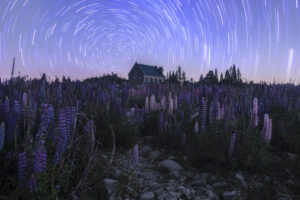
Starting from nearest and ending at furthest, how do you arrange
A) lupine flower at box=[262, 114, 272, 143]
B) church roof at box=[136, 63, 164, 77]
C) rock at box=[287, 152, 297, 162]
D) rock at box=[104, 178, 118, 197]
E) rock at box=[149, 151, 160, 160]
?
rock at box=[104, 178, 118, 197], lupine flower at box=[262, 114, 272, 143], rock at box=[287, 152, 297, 162], rock at box=[149, 151, 160, 160], church roof at box=[136, 63, 164, 77]

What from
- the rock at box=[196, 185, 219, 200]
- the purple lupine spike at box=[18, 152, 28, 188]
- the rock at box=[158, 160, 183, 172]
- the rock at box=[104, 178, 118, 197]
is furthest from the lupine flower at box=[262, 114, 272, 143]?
the purple lupine spike at box=[18, 152, 28, 188]

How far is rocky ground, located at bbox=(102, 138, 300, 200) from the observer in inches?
124

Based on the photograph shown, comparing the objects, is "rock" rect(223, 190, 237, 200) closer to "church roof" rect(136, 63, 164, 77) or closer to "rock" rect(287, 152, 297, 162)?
"rock" rect(287, 152, 297, 162)

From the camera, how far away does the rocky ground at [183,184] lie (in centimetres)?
316

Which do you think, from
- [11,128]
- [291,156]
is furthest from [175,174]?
[11,128]

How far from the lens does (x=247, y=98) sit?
19.5ft

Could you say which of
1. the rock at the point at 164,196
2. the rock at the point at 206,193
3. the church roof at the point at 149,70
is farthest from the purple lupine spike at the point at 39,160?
the church roof at the point at 149,70

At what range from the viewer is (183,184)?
3.68 metres

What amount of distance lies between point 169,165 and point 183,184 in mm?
628

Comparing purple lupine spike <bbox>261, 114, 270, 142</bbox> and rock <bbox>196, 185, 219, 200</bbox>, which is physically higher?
purple lupine spike <bbox>261, 114, 270, 142</bbox>

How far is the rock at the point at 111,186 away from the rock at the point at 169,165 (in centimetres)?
133

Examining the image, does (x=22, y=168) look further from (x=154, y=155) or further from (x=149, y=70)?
(x=149, y=70)

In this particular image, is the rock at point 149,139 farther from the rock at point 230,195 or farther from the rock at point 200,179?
the rock at point 230,195

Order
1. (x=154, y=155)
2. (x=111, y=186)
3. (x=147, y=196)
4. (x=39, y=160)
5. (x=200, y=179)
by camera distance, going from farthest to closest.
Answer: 1. (x=154, y=155)
2. (x=200, y=179)
3. (x=147, y=196)
4. (x=111, y=186)
5. (x=39, y=160)
